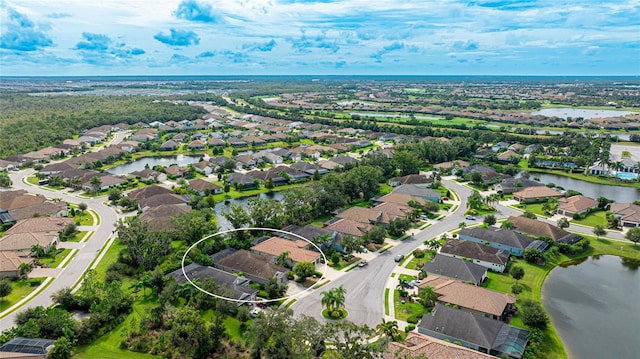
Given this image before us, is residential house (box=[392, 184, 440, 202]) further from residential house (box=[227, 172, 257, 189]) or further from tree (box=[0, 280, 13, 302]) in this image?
tree (box=[0, 280, 13, 302])

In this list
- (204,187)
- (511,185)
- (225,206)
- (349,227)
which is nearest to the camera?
(349,227)

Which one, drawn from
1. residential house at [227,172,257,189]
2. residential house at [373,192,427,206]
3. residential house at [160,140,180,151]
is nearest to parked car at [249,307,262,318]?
residential house at [373,192,427,206]

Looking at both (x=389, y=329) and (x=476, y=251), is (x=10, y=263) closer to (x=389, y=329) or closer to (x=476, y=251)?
(x=389, y=329)

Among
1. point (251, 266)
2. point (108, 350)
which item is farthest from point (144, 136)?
point (108, 350)

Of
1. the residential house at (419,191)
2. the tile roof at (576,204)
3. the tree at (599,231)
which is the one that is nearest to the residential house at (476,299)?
the tree at (599,231)

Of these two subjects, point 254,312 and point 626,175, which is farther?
point 626,175

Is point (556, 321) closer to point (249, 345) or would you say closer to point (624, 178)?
point (249, 345)
